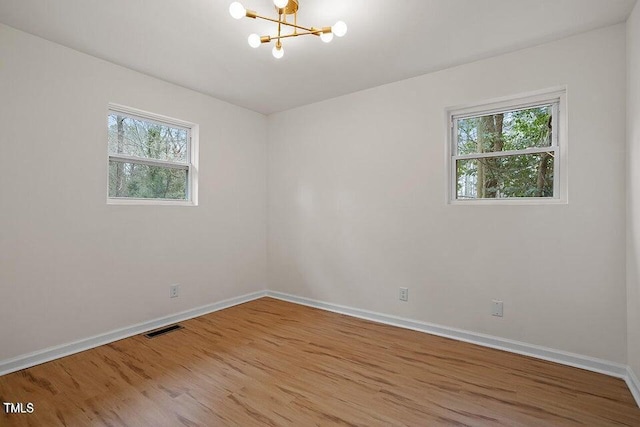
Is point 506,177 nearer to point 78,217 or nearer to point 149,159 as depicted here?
point 149,159

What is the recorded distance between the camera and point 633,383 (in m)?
2.06

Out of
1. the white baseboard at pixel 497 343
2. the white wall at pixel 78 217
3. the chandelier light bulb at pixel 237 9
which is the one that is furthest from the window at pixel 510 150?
the white wall at pixel 78 217

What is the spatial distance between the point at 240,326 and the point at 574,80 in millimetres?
3670

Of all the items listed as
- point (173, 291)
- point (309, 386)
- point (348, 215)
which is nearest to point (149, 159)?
point (173, 291)

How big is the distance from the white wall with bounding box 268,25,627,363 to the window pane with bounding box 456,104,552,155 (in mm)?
214

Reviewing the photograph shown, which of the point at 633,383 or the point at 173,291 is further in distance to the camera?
the point at 173,291

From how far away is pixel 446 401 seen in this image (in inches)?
77.5

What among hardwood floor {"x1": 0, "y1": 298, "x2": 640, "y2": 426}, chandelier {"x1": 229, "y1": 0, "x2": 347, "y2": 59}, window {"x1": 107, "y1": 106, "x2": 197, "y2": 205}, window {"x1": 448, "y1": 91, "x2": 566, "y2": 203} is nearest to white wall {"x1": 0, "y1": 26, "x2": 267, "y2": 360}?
window {"x1": 107, "y1": 106, "x2": 197, "y2": 205}

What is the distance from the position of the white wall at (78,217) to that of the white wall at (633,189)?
148 inches

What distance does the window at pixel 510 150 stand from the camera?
2.58 metres

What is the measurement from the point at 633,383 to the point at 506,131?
6.75ft

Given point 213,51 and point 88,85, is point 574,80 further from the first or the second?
point 88,85

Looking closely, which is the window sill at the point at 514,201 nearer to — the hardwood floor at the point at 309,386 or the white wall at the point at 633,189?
the white wall at the point at 633,189

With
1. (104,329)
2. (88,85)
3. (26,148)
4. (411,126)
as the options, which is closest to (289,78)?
(411,126)
